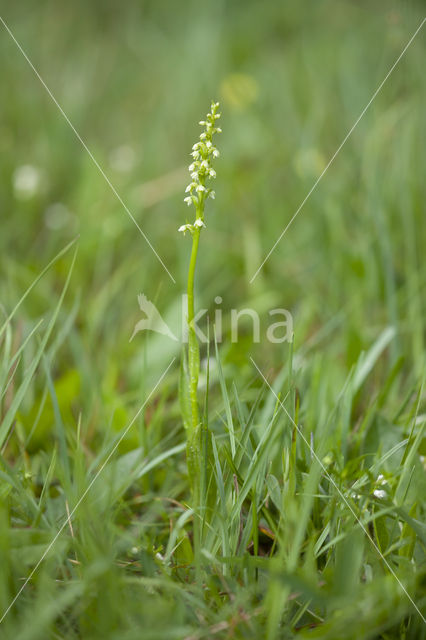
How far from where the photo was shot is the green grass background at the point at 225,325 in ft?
2.96

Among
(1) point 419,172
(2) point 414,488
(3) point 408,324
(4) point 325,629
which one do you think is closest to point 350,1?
(1) point 419,172

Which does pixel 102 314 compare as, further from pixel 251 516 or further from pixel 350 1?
pixel 350 1

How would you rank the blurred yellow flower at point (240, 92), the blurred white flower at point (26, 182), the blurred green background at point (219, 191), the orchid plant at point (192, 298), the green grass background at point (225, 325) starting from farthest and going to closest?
1. the blurred yellow flower at point (240, 92)
2. the blurred white flower at point (26, 182)
3. the blurred green background at point (219, 191)
4. the orchid plant at point (192, 298)
5. the green grass background at point (225, 325)

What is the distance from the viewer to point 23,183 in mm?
2494

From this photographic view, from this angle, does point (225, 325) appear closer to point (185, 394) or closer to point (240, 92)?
point (185, 394)

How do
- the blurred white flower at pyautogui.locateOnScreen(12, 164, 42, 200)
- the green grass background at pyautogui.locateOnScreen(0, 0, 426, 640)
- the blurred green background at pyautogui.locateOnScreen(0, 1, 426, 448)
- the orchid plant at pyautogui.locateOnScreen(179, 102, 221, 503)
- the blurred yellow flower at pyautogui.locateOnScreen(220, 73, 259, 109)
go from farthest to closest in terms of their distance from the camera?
the blurred yellow flower at pyautogui.locateOnScreen(220, 73, 259, 109) < the blurred white flower at pyautogui.locateOnScreen(12, 164, 42, 200) < the blurred green background at pyautogui.locateOnScreen(0, 1, 426, 448) < the orchid plant at pyautogui.locateOnScreen(179, 102, 221, 503) < the green grass background at pyautogui.locateOnScreen(0, 0, 426, 640)

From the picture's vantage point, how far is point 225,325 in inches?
76.9

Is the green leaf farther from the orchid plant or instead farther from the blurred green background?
the blurred green background

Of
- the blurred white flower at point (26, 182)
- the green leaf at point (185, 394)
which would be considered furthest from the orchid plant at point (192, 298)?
the blurred white flower at point (26, 182)

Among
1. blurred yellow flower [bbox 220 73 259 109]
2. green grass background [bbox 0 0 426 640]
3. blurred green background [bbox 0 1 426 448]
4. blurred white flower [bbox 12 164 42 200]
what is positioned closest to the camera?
green grass background [bbox 0 0 426 640]

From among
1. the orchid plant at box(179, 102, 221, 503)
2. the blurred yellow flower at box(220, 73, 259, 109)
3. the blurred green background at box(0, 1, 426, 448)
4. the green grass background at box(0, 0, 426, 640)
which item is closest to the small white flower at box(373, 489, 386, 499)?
the green grass background at box(0, 0, 426, 640)

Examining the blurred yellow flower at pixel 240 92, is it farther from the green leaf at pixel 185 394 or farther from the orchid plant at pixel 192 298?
the green leaf at pixel 185 394

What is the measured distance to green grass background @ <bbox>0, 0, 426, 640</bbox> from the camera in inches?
35.5

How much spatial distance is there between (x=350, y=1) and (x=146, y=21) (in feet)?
6.12
